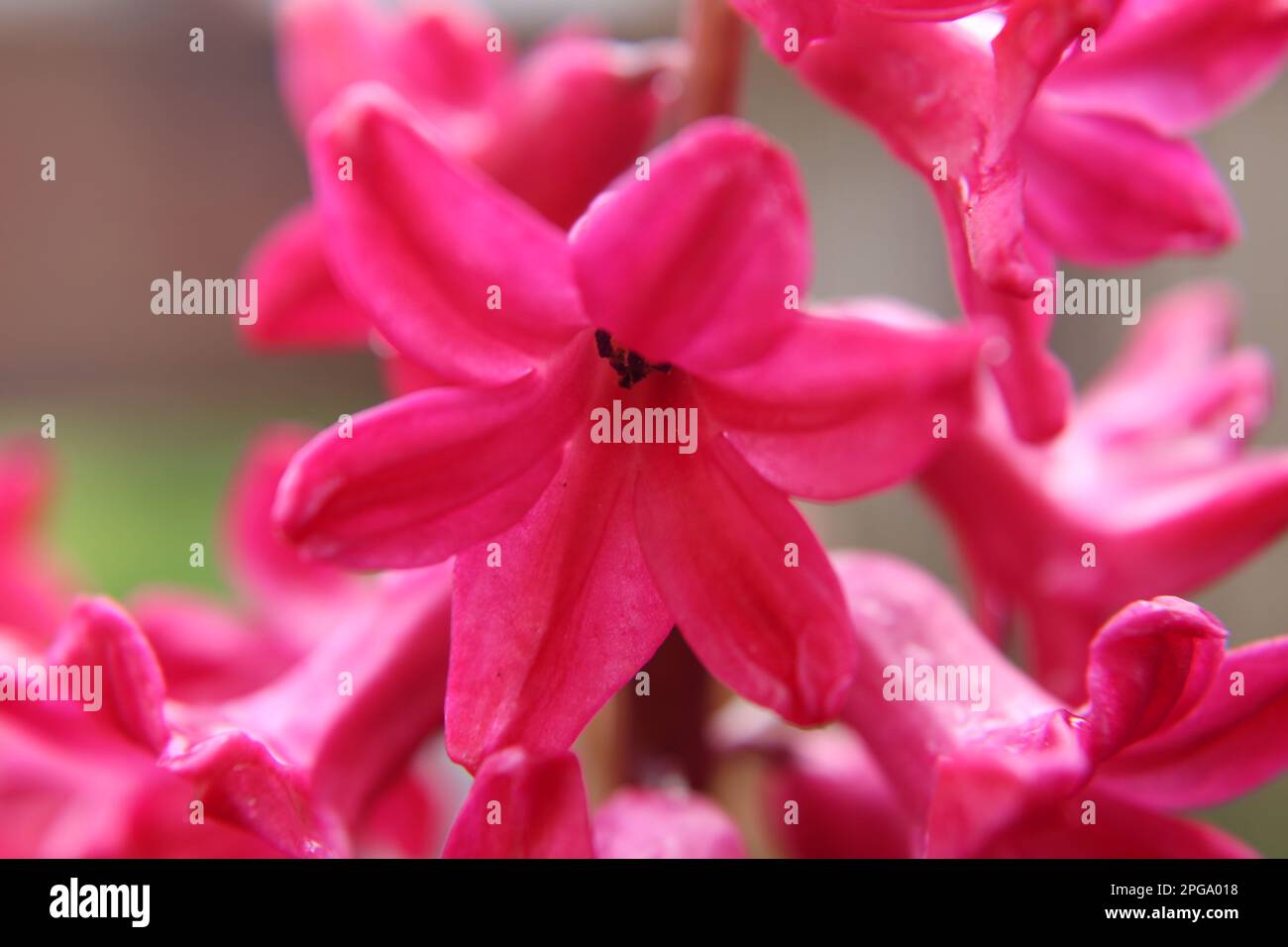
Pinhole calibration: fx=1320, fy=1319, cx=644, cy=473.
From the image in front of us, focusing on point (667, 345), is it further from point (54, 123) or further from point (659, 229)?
point (54, 123)

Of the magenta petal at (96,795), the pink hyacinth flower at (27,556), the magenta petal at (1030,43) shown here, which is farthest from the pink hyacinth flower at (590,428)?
the pink hyacinth flower at (27,556)

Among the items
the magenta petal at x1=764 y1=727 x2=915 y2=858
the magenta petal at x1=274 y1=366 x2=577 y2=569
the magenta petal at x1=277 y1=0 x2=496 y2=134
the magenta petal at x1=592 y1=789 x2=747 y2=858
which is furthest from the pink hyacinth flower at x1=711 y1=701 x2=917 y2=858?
the magenta petal at x1=277 y1=0 x2=496 y2=134

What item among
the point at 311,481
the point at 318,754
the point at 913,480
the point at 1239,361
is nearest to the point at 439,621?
the point at 318,754

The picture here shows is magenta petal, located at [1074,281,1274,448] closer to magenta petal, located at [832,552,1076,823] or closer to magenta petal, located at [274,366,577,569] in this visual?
magenta petal, located at [832,552,1076,823]

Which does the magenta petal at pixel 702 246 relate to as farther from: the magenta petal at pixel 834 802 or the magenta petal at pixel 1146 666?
the magenta petal at pixel 834 802

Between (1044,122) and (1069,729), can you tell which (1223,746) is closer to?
(1069,729)

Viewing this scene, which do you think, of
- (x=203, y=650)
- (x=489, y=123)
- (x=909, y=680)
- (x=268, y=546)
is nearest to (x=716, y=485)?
(x=909, y=680)
